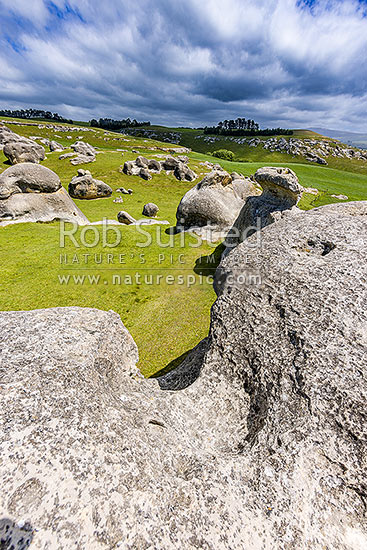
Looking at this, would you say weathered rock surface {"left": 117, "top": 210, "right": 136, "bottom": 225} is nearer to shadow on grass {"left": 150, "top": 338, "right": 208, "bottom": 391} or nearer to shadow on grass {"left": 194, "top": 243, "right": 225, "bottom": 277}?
shadow on grass {"left": 194, "top": 243, "right": 225, "bottom": 277}

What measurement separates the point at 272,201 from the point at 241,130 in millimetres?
167420

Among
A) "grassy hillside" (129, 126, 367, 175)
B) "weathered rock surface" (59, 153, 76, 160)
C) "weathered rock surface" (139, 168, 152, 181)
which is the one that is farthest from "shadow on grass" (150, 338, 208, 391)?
"grassy hillside" (129, 126, 367, 175)

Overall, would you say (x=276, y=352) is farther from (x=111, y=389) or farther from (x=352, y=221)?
(x=352, y=221)

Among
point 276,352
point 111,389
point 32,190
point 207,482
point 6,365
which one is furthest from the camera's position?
point 32,190

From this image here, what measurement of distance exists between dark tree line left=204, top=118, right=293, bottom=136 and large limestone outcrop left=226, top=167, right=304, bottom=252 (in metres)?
160

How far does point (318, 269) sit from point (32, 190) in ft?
77.4

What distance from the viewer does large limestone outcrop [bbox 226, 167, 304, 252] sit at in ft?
45.0

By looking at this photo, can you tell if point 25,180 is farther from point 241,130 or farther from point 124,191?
point 241,130

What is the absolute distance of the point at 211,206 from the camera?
21.1 m

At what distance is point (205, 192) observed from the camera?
21609 millimetres

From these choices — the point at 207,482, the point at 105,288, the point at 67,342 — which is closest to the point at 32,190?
the point at 105,288

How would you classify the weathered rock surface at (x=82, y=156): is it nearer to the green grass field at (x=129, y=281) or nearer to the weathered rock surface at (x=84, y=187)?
the weathered rock surface at (x=84, y=187)

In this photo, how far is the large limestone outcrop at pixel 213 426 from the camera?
2.88 meters

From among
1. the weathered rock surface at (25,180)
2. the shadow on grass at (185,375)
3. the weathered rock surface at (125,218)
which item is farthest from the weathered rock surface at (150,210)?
the shadow on grass at (185,375)
